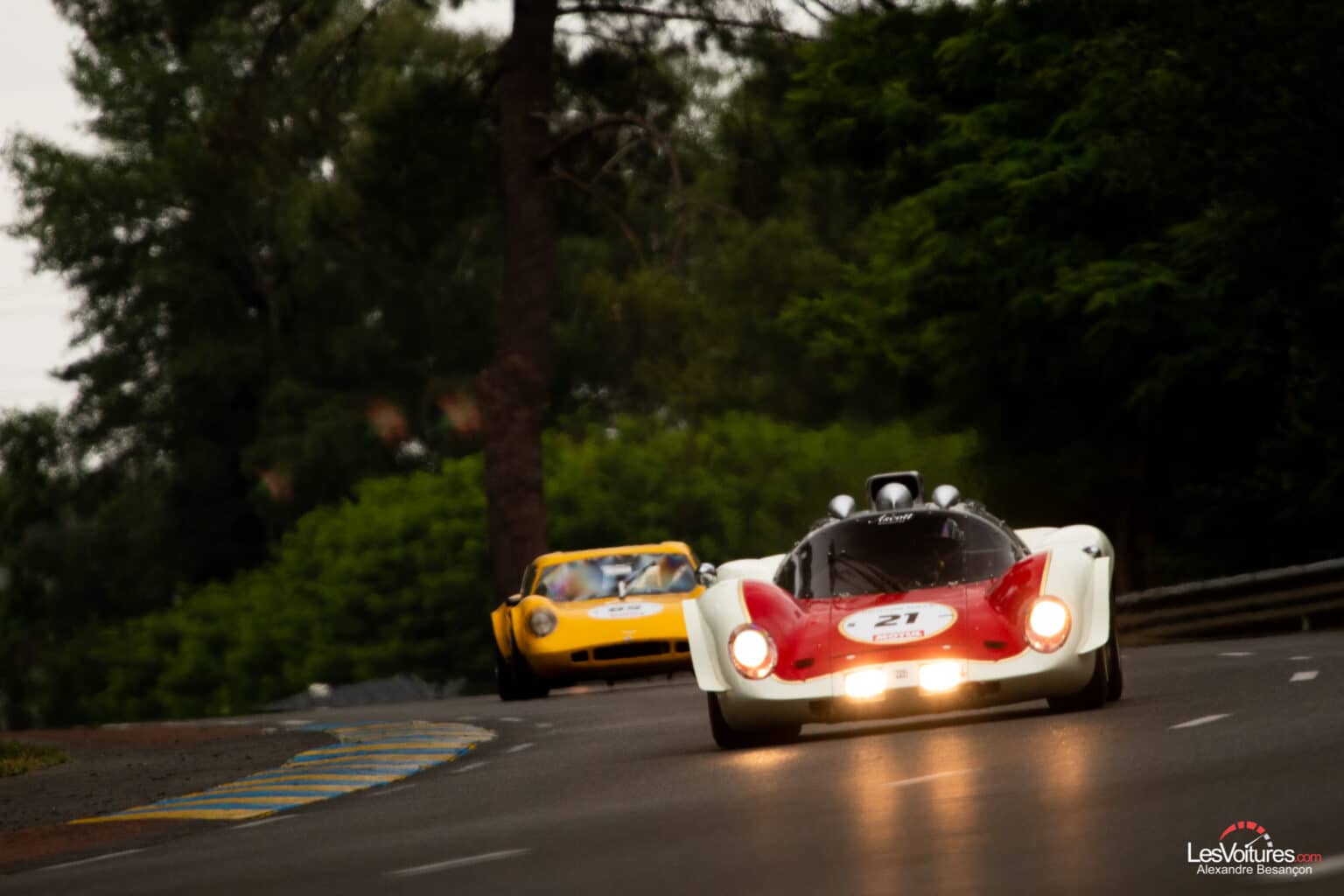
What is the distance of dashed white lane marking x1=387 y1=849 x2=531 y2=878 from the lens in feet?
33.0

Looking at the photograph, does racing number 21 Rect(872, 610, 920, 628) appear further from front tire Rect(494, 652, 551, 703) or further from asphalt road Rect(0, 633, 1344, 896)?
front tire Rect(494, 652, 551, 703)

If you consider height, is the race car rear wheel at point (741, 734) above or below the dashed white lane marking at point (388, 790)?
above

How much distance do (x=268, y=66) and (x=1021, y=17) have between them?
1087cm

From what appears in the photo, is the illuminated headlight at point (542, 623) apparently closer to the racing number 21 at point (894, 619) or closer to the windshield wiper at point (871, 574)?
the windshield wiper at point (871, 574)

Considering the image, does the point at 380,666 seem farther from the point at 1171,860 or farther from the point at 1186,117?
the point at 1171,860

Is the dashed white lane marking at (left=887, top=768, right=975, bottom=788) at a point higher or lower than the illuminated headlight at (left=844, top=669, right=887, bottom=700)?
lower

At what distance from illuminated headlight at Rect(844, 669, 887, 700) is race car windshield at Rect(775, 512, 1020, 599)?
100 centimetres

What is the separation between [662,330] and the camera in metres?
37.9

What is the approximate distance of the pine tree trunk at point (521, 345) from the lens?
1497 inches

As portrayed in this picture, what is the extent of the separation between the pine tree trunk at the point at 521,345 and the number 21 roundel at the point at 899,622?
23247 mm

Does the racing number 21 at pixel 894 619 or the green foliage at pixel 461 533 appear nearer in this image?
the racing number 21 at pixel 894 619

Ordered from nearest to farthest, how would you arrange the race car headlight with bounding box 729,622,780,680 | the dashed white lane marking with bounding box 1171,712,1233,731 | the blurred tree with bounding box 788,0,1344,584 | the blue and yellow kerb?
the dashed white lane marking with bounding box 1171,712,1233,731
the race car headlight with bounding box 729,622,780,680
the blue and yellow kerb
the blurred tree with bounding box 788,0,1344,584

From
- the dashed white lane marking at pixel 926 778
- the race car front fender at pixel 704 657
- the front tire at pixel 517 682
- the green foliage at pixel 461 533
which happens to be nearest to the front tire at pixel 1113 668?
the race car front fender at pixel 704 657

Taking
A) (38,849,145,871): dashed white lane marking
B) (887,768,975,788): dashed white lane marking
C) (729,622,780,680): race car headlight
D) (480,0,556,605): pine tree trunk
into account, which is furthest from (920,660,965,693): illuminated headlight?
(480,0,556,605): pine tree trunk
